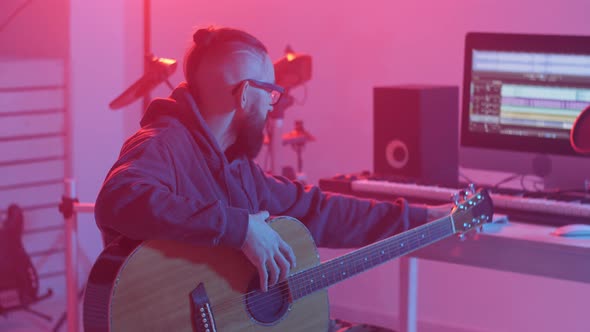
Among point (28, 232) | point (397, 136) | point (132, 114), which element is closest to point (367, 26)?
point (397, 136)

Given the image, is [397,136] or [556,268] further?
[397,136]

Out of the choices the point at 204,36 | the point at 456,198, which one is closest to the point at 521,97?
the point at 456,198

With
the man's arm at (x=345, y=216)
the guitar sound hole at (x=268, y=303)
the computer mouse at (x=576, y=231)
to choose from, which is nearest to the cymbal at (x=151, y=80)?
the man's arm at (x=345, y=216)

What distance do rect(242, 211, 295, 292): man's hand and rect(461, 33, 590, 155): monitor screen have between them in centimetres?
129

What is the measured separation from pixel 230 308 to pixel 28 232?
2637mm

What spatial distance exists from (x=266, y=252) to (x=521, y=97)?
141 centimetres

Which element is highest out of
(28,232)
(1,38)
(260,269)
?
(1,38)

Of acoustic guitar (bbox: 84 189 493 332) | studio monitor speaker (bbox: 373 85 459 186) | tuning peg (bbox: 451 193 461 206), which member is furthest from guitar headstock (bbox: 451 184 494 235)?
studio monitor speaker (bbox: 373 85 459 186)

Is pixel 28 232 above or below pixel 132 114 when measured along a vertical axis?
below

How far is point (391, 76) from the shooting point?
387 cm

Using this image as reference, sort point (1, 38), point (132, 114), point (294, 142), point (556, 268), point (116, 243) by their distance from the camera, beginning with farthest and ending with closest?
1. point (132, 114)
2. point (1, 38)
3. point (294, 142)
4. point (556, 268)
5. point (116, 243)

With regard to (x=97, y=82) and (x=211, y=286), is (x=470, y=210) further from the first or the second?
(x=97, y=82)

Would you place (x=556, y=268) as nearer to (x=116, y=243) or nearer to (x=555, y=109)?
(x=555, y=109)

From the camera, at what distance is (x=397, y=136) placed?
10.2 feet
